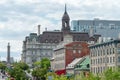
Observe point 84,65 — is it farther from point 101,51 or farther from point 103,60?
point 103,60

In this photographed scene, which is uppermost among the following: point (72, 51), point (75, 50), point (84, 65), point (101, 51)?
point (101, 51)

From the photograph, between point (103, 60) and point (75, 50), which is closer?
point (103, 60)

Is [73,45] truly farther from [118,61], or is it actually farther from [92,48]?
[118,61]

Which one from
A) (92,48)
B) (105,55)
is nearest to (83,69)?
(92,48)

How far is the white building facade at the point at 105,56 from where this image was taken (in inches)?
4964

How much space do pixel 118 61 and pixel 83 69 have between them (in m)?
29.5

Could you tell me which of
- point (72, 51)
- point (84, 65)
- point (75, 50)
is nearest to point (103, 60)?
point (84, 65)

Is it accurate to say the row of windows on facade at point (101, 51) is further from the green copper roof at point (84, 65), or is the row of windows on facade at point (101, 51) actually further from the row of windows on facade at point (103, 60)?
the green copper roof at point (84, 65)

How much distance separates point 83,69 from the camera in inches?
6093

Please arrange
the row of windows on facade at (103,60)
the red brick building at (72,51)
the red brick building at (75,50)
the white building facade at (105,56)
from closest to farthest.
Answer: the white building facade at (105,56) → the row of windows on facade at (103,60) → the red brick building at (75,50) → the red brick building at (72,51)

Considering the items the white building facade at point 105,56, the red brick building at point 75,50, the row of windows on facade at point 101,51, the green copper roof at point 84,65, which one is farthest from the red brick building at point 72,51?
the row of windows on facade at point 101,51

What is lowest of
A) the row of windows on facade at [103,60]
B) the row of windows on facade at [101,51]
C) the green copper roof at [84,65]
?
the green copper roof at [84,65]

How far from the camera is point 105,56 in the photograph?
436 ft

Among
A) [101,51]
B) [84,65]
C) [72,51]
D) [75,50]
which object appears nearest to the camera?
[101,51]
